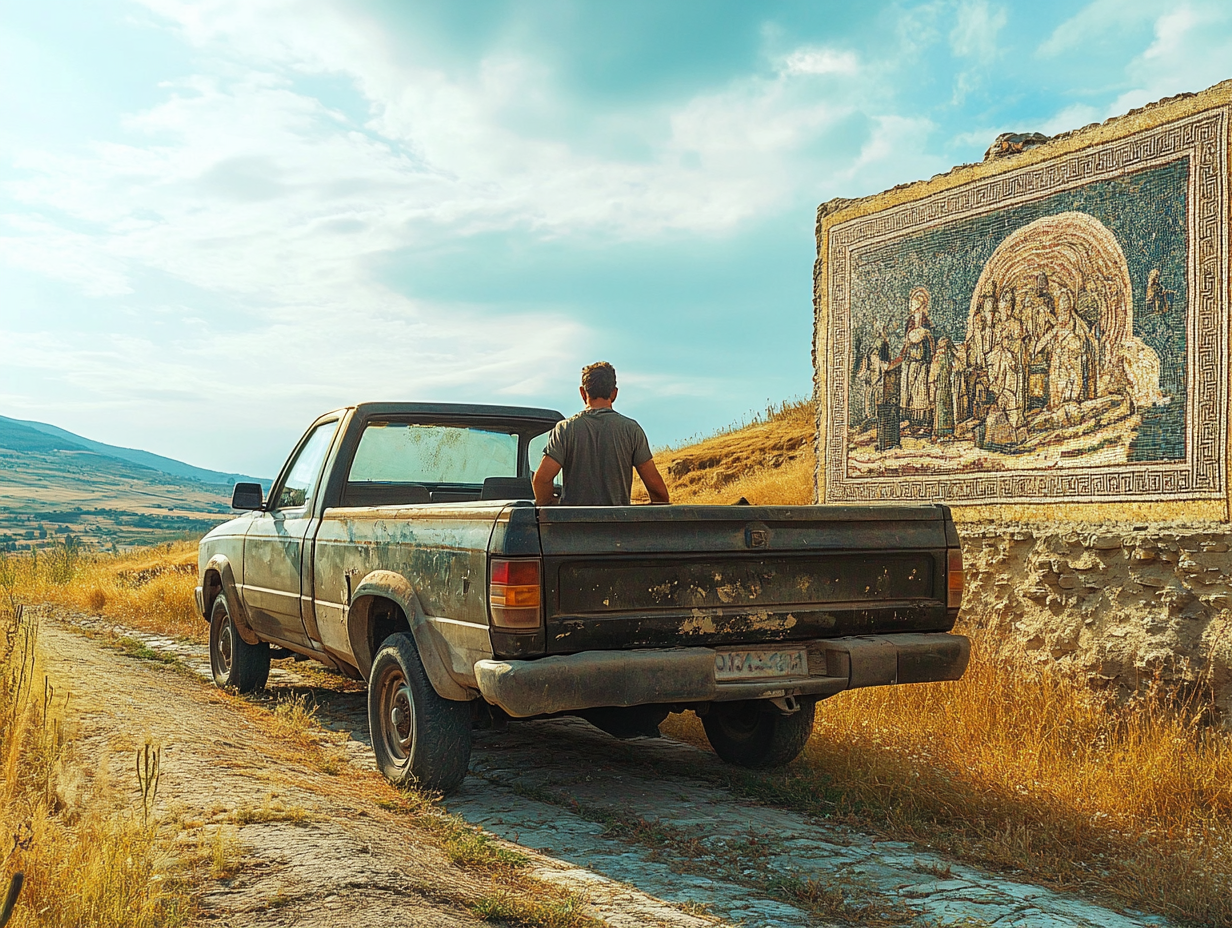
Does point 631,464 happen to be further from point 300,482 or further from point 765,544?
point 300,482

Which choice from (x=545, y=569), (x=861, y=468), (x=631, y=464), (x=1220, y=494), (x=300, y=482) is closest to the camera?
(x=545, y=569)

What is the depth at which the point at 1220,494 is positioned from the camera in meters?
6.68

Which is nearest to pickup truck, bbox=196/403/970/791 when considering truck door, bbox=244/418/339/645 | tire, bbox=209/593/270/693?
truck door, bbox=244/418/339/645

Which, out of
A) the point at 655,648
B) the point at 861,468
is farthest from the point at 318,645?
the point at 861,468

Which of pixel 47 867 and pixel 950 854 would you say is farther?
pixel 950 854

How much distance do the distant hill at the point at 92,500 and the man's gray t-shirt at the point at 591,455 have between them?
1486 inches

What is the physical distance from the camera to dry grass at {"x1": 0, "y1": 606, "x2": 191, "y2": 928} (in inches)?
122

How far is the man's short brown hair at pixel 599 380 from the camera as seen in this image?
232 inches

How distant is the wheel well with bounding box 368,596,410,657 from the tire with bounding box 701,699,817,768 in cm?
186

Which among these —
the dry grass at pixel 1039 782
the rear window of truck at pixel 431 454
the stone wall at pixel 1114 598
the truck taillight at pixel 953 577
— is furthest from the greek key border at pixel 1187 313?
the rear window of truck at pixel 431 454

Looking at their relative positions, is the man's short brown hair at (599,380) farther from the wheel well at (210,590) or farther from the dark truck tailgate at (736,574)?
the wheel well at (210,590)

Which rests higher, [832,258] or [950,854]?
[832,258]

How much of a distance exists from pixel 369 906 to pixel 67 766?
217cm

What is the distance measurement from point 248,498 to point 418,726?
9.99 ft
